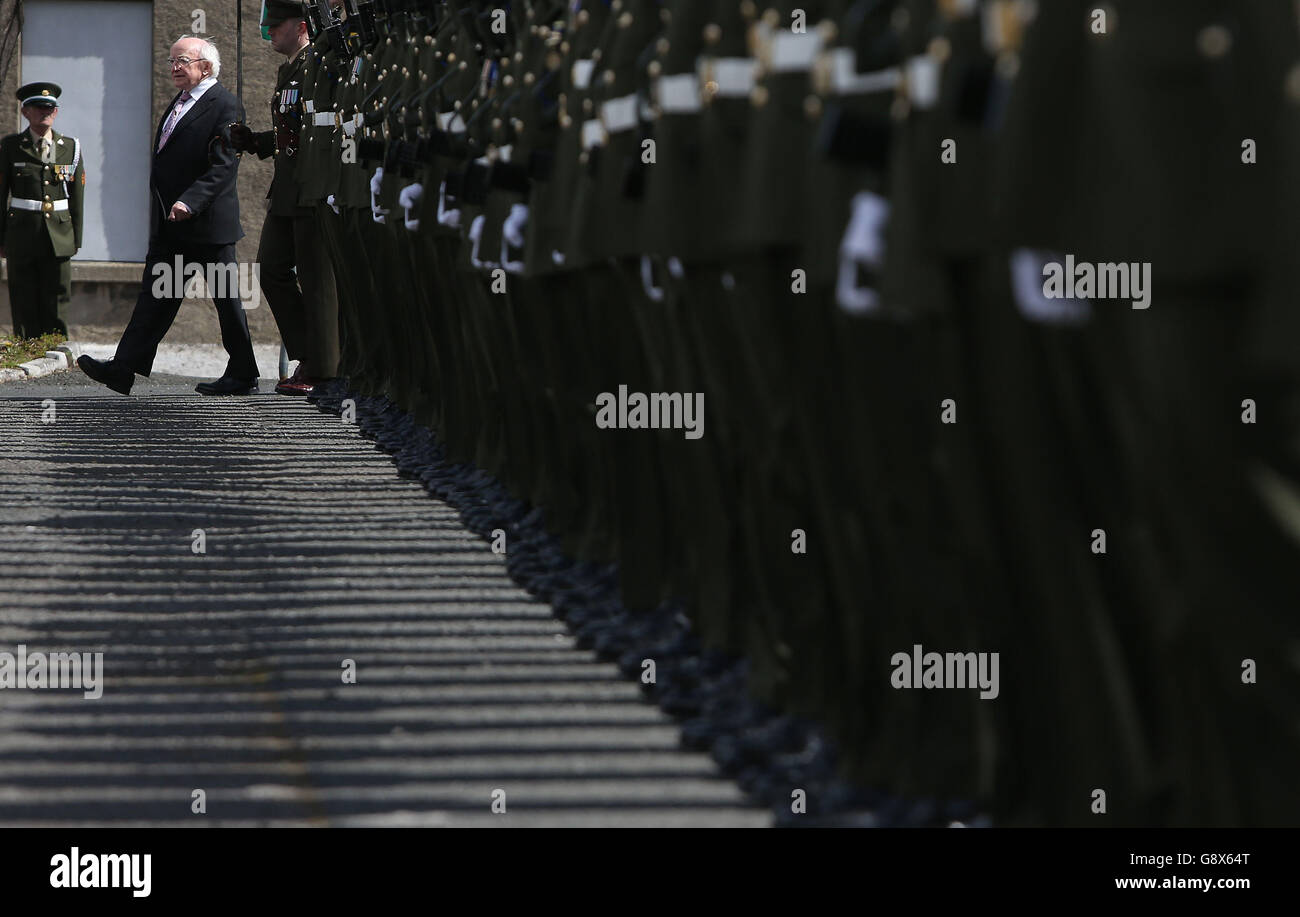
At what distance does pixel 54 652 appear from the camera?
5.17 m

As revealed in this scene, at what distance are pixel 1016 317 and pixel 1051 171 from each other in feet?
1.05

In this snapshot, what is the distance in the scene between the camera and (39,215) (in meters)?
16.7

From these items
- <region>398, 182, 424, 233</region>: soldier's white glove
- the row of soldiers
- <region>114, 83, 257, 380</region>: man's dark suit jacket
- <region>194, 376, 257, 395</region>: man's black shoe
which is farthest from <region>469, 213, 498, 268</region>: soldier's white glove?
<region>194, 376, 257, 395</region>: man's black shoe

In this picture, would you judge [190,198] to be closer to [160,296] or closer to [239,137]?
[239,137]

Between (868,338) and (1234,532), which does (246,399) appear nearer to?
(868,338)

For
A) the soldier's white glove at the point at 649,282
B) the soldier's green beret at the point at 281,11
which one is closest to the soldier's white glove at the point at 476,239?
the soldier's white glove at the point at 649,282

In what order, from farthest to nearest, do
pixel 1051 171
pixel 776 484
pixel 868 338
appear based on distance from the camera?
pixel 776 484 → pixel 868 338 → pixel 1051 171

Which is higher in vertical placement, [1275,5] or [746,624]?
[1275,5]

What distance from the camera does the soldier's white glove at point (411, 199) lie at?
8383 millimetres

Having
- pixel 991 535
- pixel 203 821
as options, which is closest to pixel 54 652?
pixel 203 821

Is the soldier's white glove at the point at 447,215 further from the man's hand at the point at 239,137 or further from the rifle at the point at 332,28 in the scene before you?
the man's hand at the point at 239,137

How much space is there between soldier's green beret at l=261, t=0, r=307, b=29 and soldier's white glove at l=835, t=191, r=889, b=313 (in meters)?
8.61

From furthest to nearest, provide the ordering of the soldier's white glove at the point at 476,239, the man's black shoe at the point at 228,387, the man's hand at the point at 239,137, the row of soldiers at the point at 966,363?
the man's black shoe at the point at 228,387 < the man's hand at the point at 239,137 < the soldier's white glove at the point at 476,239 < the row of soldiers at the point at 966,363

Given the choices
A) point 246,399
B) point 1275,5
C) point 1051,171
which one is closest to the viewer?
point 1275,5
